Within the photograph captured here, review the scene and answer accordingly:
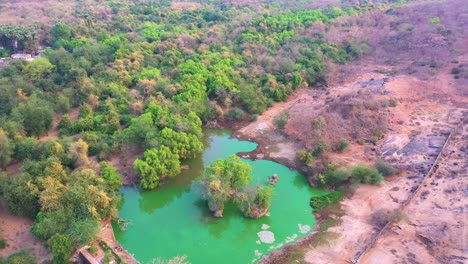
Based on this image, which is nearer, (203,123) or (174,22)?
(203,123)

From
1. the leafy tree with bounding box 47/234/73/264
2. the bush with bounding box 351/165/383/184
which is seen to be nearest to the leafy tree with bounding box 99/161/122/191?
the leafy tree with bounding box 47/234/73/264

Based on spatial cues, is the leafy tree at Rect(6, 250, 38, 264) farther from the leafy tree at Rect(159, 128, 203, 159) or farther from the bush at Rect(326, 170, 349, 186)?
the bush at Rect(326, 170, 349, 186)

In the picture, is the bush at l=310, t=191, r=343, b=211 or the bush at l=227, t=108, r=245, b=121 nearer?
the bush at l=310, t=191, r=343, b=211

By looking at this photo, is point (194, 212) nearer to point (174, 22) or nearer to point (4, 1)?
point (174, 22)

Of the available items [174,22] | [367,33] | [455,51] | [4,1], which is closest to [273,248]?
[455,51]

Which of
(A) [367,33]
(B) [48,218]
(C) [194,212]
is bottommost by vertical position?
(C) [194,212]

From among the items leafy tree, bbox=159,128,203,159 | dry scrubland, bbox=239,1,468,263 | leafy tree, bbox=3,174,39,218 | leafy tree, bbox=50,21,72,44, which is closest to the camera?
dry scrubland, bbox=239,1,468,263

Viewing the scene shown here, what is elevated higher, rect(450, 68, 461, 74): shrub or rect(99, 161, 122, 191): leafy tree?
A: rect(450, 68, 461, 74): shrub

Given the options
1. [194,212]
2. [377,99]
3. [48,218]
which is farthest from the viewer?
[377,99]
